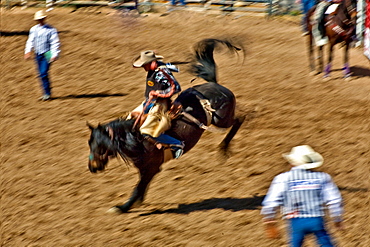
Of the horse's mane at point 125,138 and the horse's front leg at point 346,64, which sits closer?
the horse's mane at point 125,138

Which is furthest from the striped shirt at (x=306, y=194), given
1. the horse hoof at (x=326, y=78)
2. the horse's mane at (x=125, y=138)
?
the horse hoof at (x=326, y=78)

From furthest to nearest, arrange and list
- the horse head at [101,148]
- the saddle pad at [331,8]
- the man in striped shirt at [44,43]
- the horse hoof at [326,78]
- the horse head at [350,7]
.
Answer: the horse hoof at [326,78] < the saddle pad at [331,8] < the horse head at [350,7] < the man in striped shirt at [44,43] < the horse head at [101,148]

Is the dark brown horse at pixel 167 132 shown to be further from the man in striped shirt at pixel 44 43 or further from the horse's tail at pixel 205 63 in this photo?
the man in striped shirt at pixel 44 43

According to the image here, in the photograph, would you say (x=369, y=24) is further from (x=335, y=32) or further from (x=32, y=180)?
(x=32, y=180)

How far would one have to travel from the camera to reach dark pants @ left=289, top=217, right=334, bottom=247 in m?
6.19

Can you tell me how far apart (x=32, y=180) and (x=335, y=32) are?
7418 millimetres

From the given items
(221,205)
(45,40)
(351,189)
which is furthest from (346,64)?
A: (221,205)

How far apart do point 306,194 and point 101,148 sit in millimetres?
3004

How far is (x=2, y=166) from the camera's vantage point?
10312mm

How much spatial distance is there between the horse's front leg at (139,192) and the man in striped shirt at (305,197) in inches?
108

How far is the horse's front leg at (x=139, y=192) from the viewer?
865 centimetres

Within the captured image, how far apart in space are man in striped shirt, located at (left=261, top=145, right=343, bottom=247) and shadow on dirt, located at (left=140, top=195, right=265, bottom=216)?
2.48m

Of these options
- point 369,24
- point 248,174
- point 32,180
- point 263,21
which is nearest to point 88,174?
point 32,180

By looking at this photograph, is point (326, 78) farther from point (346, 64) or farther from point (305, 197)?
point (305, 197)
